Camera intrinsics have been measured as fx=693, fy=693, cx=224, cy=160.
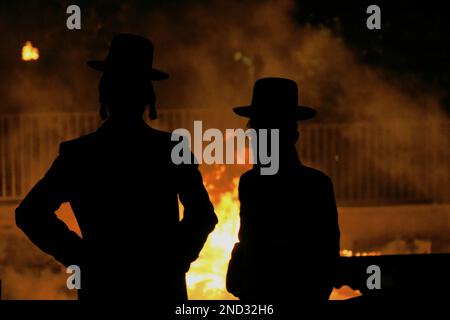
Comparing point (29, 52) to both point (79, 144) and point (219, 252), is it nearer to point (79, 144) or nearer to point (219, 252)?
point (219, 252)

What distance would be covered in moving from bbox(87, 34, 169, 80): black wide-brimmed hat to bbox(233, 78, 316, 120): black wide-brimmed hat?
1.80ft

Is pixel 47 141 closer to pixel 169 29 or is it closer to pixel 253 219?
pixel 169 29

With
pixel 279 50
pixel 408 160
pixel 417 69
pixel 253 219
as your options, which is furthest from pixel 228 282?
pixel 417 69

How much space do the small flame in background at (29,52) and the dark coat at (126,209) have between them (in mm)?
12802

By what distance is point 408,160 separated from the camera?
12.7 meters

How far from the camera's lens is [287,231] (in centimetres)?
315

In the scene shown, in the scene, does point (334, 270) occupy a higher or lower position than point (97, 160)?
lower

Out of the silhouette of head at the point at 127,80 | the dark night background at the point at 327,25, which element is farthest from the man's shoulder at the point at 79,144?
the dark night background at the point at 327,25

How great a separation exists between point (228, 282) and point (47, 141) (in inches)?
396

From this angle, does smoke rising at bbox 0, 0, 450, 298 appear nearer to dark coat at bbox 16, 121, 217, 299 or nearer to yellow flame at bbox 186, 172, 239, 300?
yellow flame at bbox 186, 172, 239, 300

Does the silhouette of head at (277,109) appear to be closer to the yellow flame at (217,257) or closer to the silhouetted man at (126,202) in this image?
the silhouetted man at (126,202)

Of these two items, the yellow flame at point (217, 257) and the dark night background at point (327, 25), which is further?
the dark night background at point (327, 25)

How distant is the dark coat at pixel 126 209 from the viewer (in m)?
2.90

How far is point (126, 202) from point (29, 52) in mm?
12934
